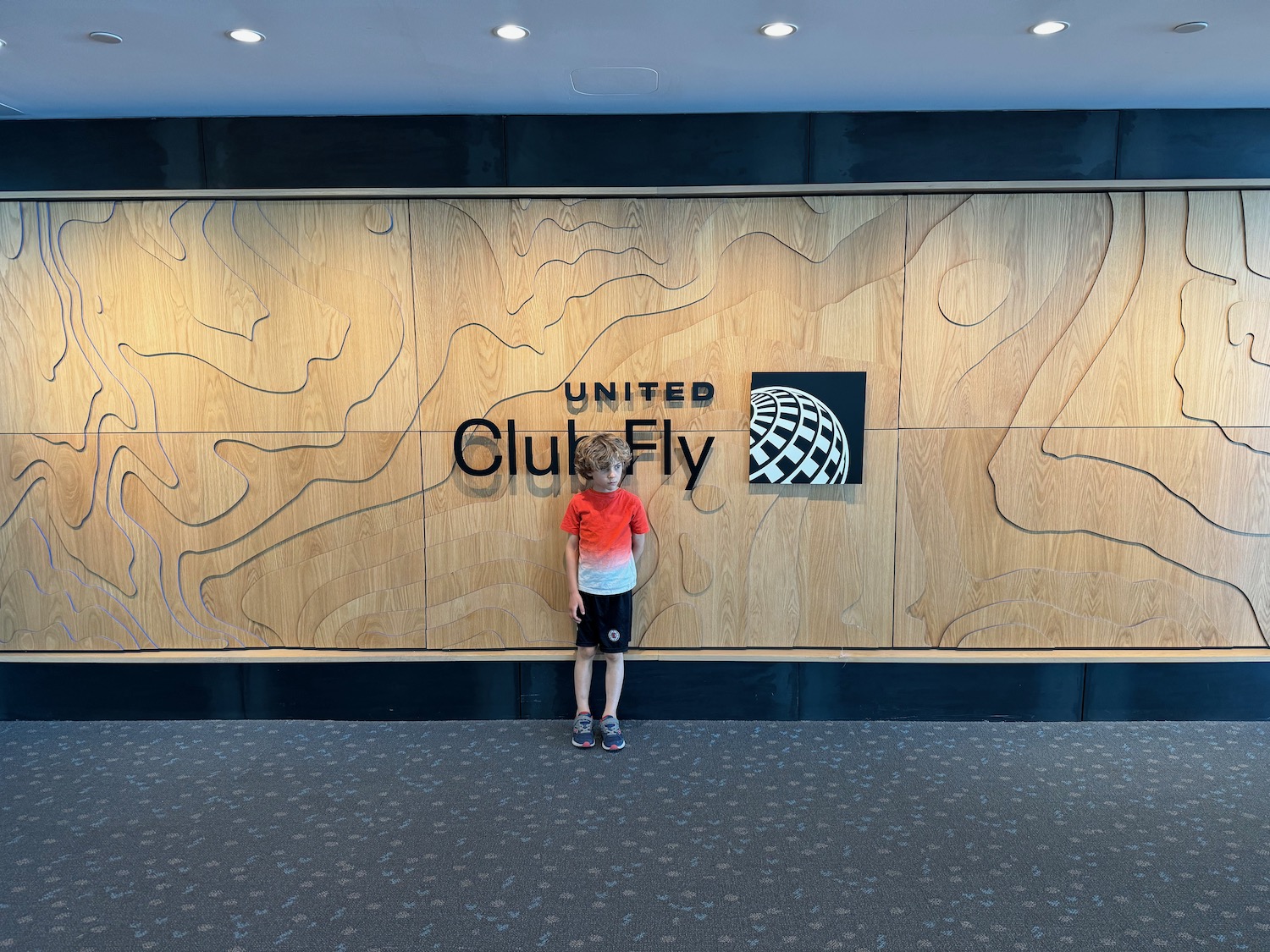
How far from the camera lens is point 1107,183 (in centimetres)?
346

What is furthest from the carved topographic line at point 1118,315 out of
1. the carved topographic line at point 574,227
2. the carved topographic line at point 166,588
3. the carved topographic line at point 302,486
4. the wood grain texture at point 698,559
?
the carved topographic line at point 166,588

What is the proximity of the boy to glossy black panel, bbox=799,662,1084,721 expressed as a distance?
971 millimetres

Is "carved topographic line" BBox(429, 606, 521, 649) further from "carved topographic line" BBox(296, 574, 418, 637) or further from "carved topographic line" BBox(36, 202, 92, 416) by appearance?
"carved topographic line" BBox(36, 202, 92, 416)

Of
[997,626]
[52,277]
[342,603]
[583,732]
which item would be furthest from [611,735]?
[52,277]

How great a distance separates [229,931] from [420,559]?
5.76 feet

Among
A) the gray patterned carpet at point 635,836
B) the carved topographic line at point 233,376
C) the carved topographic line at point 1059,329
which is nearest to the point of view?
the gray patterned carpet at point 635,836

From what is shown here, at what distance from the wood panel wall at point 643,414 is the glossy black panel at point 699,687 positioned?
0.12 metres

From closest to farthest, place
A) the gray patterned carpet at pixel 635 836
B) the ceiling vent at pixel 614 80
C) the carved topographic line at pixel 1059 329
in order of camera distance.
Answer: the gray patterned carpet at pixel 635 836 < the ceiling vent at pixel 614 80 < the carved topographic line at pixel 1059 329

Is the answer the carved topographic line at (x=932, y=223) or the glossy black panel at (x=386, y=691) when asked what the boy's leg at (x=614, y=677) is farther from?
the carved topographic line at (x=932, y=223)

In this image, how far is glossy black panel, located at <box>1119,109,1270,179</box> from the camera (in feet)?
11.3

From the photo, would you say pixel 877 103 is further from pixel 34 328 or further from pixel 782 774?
pixel 34 328

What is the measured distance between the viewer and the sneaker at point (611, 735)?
3.47 metres

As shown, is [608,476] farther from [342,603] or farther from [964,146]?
[964,146]

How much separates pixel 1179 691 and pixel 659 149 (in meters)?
3.66
